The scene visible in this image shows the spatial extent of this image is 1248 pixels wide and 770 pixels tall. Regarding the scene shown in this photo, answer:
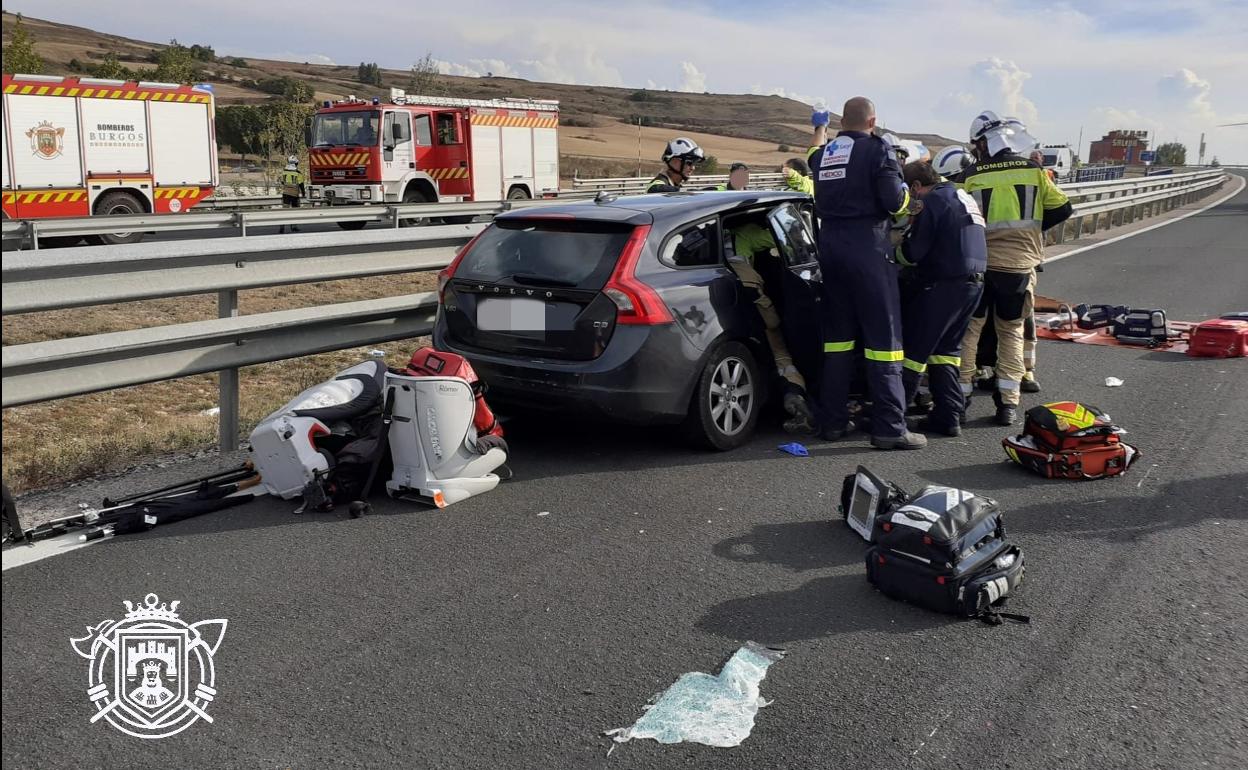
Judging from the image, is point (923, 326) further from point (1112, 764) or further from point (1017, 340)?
point (1112, 764)

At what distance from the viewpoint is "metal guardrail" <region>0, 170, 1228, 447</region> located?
4.83m

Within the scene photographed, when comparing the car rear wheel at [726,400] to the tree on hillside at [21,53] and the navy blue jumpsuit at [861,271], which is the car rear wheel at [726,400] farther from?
the tree on hillside at [21,53]

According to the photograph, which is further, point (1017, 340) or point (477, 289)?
point (1017, 340)

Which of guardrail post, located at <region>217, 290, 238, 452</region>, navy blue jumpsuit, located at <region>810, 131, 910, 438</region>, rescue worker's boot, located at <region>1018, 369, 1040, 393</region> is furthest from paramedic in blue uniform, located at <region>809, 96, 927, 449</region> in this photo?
guardrail post, located at <region>217, 290, 238, 452</region>

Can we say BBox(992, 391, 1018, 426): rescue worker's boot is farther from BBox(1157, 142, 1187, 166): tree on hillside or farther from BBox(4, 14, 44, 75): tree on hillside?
BBox(1157, 142, 1187, 166): tree on hillside

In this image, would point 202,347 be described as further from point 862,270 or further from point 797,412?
point 862,270

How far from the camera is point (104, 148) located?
21.9m

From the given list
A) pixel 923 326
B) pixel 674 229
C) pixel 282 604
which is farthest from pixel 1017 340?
pixel 282 604

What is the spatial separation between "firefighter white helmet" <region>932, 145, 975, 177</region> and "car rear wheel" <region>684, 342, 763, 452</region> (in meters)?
1.95

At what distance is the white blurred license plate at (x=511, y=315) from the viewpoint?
573 centimetres

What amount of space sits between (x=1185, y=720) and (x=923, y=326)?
12.2 feet

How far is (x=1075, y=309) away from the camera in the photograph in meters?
10.7

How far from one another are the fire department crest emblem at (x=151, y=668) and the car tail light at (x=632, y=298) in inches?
102

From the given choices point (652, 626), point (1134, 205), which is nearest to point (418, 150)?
point (1134, 205)
